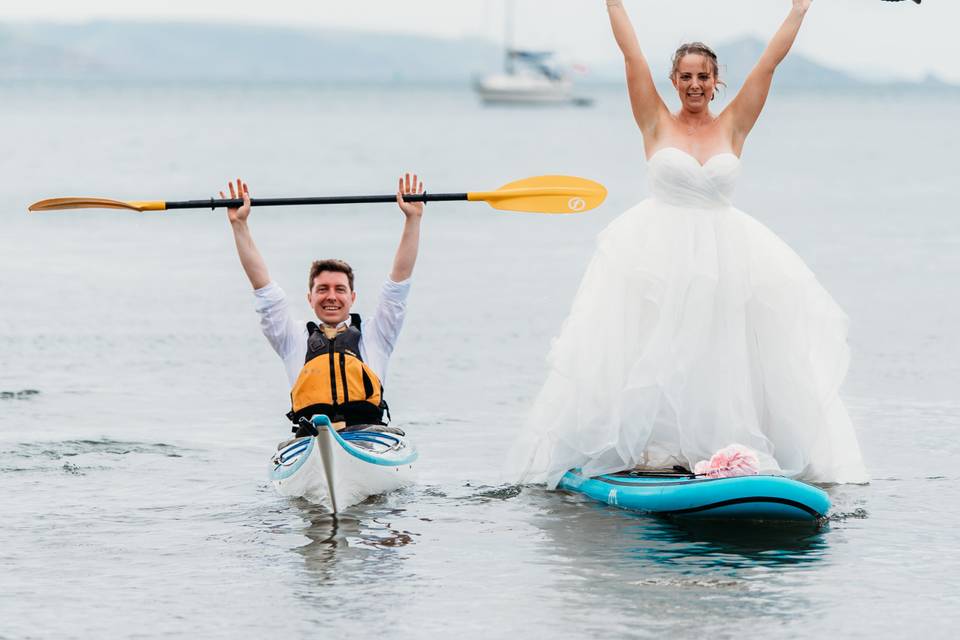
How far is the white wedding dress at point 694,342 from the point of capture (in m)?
9.00

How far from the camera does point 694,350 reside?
9008 mm

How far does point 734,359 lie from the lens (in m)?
9.05

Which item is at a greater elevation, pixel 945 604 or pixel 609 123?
pixel 609 123

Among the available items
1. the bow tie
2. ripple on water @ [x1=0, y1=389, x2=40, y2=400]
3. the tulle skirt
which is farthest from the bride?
ripple on water @ [x1=0, y1=389, x2=40, y2=400]

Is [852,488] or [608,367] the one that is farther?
[852,488]

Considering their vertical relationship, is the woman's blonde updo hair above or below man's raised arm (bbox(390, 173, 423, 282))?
above

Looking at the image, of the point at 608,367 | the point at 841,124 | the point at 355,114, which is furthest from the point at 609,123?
the point at 608,367

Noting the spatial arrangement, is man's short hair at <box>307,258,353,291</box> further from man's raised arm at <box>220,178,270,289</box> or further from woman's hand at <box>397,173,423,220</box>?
woman's hand at <box>397,173,423,220</box>

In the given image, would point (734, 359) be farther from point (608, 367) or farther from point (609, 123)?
point (609, 123)

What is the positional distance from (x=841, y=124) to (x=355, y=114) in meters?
32.1

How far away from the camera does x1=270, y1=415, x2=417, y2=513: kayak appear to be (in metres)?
9.20

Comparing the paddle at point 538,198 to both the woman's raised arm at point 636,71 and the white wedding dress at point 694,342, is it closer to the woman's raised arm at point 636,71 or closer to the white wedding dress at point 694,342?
the white wedding dress at point 694,342

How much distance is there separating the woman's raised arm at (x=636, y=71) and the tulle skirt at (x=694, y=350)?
21.7 inches

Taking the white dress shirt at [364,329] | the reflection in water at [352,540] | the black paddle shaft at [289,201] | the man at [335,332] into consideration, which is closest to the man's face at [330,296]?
the man at [335,332]
